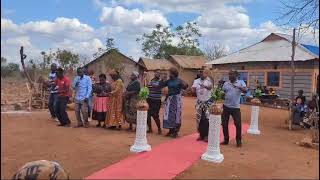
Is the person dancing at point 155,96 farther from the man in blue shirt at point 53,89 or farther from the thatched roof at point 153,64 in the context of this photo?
the thatched roof at point 153,64

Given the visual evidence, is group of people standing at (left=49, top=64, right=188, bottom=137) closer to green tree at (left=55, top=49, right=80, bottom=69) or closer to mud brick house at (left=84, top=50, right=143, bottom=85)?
mud brick house at (left=84, top=50, right=143, bottom=85)

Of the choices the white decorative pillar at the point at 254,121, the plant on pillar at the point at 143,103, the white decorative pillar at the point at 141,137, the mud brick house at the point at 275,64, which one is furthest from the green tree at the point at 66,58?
the white decorative pillar at the point at 141,137

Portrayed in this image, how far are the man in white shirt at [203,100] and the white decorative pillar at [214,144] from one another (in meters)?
1.52

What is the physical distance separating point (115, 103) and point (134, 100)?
1.89ft

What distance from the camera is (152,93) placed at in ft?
33.7

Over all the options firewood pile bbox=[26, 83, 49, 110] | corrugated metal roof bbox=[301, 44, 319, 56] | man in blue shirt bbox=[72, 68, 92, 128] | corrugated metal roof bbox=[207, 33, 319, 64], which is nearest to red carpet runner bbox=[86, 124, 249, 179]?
man in blue shirt bbox=[72, 68, 92, 128]

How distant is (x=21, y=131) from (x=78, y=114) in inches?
58.0

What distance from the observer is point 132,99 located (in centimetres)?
1080

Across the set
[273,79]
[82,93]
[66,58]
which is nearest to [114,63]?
[66,58]

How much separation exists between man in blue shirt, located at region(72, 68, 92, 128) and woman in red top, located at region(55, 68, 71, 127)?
273 mm

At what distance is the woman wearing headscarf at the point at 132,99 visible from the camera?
34.8 feet

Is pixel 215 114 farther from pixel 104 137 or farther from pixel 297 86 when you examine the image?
pixel 297 86

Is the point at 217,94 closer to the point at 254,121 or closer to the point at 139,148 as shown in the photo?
the point at 139,148

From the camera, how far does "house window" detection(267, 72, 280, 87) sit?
2409cm
